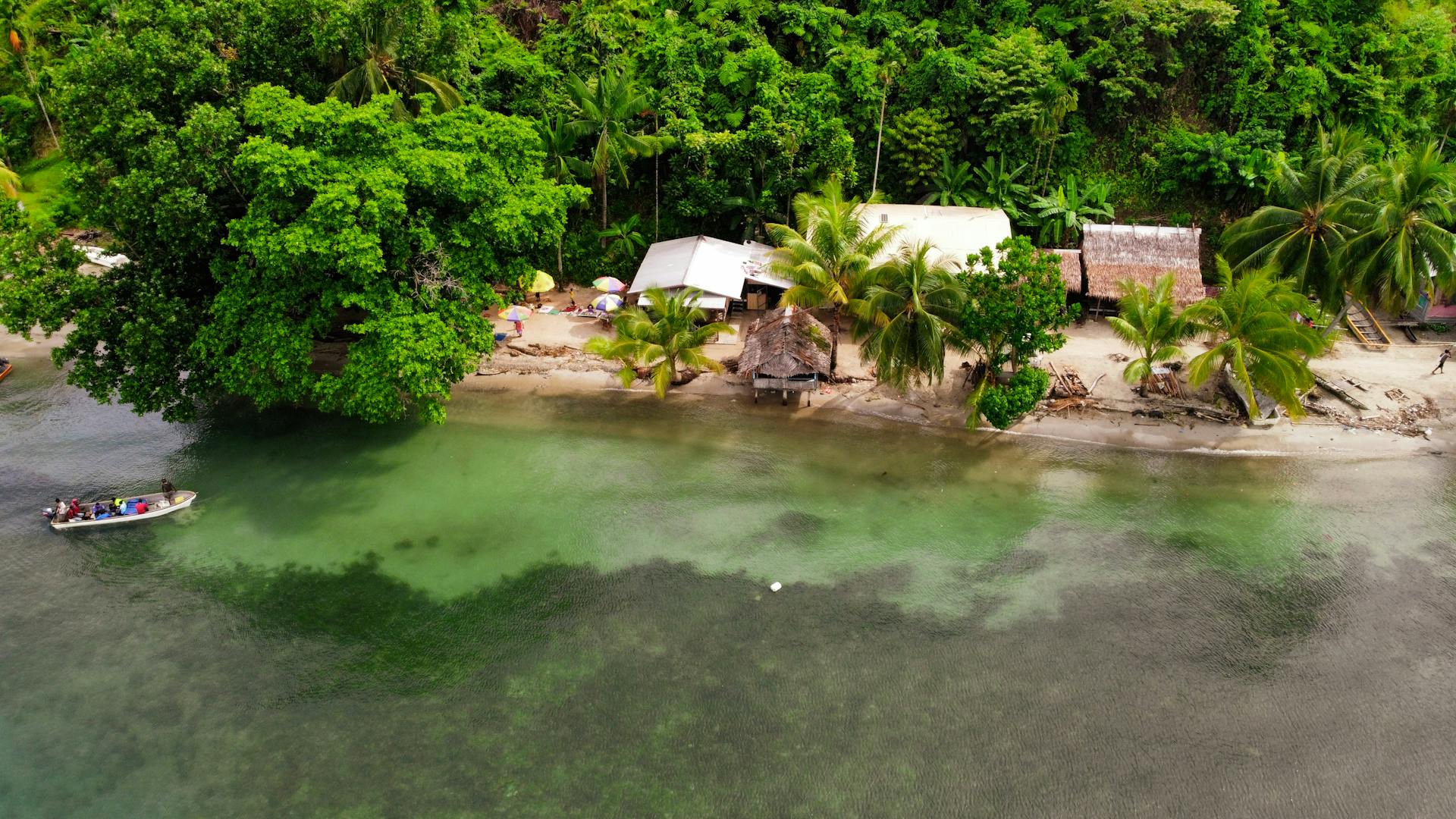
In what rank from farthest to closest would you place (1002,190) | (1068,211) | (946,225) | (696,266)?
(1002,190) → (1068,211) → (946,225) → (696,266)

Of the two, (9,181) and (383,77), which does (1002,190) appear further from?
(9,181)

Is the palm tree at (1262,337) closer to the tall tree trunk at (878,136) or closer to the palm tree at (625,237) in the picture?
the tall tree trunk at (878,136)

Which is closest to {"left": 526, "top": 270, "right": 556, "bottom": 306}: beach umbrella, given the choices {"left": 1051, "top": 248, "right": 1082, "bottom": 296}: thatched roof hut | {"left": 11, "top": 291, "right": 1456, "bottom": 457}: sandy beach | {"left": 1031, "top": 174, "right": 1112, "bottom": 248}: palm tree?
{"left": 11, "top": 291, "right": 1456, "bottom": 457}: sandy beach

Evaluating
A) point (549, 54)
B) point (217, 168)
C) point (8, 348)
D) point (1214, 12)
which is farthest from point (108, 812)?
point (1214, 12)

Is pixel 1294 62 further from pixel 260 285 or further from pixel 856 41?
pixel 260 285

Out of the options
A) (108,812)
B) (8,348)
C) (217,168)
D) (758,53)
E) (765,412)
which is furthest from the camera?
(758,53)

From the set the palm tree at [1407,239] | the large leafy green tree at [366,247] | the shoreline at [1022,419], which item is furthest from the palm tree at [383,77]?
the palm tree at [1407,239]

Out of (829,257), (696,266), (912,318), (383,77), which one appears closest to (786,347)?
(829,257)
